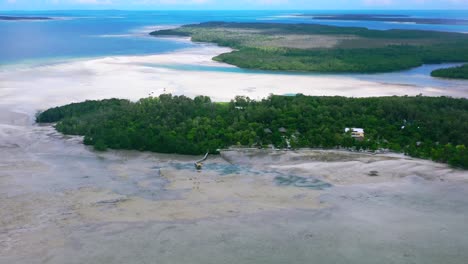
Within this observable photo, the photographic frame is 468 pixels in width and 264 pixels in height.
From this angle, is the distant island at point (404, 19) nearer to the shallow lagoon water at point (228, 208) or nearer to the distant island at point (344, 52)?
the distant island at point (344, 52)

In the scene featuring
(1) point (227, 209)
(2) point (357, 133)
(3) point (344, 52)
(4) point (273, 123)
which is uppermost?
(3) point (344, 52)

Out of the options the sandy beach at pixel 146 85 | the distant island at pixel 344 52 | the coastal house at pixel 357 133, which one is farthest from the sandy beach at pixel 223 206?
the distant island at pixel 344 52

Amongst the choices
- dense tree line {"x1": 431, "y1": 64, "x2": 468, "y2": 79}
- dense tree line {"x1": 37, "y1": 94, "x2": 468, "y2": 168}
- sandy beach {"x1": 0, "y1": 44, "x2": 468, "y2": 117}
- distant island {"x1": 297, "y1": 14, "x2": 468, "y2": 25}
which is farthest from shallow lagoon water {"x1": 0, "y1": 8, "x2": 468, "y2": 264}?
distant island {"x1": 297, "y1": 14, "x2": 468, "y2": 25}

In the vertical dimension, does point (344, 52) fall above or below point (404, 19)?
below

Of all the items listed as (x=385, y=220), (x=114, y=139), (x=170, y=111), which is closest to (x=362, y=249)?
(x=385, y=220)

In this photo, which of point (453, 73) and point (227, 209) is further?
point (453, 73)

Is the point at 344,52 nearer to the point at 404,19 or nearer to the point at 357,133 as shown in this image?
the point at 357,133

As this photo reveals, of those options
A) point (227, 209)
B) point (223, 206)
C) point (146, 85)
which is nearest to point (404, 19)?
point (146, 85)
